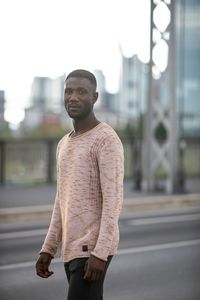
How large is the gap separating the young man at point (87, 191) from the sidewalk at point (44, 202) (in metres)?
6.35

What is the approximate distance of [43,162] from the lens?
13148 mm

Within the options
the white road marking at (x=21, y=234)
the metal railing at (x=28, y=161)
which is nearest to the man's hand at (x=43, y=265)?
the white road marking at (x=21, y=234)

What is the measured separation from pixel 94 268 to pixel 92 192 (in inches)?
11.9

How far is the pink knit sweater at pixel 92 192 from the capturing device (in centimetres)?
215

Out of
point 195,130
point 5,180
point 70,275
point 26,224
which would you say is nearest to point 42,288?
point 70,275

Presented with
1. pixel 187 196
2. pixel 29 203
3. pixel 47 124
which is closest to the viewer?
pixel 29 203

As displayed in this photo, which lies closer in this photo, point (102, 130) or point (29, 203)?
point (102, 130)

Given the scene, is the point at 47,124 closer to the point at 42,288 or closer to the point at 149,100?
the point at 149,100

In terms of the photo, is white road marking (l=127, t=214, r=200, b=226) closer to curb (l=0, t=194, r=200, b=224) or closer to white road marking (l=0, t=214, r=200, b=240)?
white road marking (l=0, t=214, r=200, b=240)

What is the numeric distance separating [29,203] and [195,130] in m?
7.99

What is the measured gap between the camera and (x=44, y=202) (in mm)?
9945

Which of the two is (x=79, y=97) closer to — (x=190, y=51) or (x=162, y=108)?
(x=190, y=51)

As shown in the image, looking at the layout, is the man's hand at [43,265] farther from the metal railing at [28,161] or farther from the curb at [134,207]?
the metal railing at [28,161]

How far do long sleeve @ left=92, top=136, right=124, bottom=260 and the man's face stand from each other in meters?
0.18
